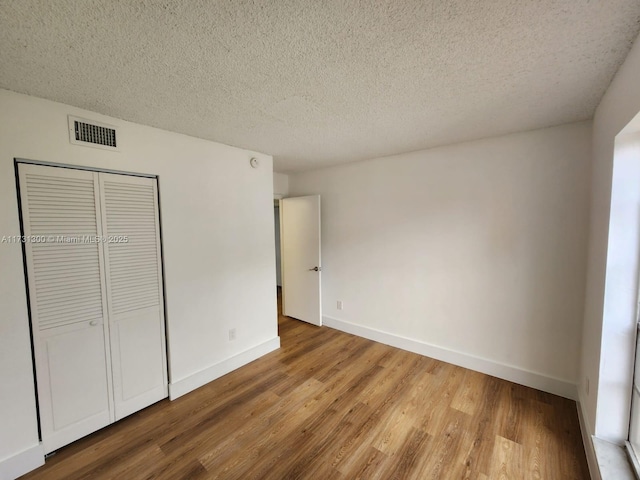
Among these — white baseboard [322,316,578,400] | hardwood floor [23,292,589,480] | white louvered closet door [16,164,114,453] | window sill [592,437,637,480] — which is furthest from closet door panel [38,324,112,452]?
window sill [592,437,637,480]

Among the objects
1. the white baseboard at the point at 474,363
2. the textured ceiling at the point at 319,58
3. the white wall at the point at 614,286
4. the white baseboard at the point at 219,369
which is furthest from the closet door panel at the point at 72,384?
the white wall at the point at 614,286

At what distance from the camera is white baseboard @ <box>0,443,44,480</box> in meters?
1.52

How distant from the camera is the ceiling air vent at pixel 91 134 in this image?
175cm

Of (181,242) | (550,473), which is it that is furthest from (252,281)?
(550,473)

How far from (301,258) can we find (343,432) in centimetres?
237

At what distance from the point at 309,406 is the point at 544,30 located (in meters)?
2.74

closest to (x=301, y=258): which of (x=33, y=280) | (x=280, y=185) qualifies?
(x=280, y=185)

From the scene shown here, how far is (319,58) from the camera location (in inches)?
50.4

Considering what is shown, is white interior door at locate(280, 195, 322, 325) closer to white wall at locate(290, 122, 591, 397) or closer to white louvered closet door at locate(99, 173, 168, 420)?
white wall at locate(290, 122, 591, 397)

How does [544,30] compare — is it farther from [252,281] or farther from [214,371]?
[214,371]

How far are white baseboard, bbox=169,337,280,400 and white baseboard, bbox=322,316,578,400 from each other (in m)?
1.18

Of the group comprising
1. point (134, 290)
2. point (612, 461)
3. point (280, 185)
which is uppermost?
point (280, 185)

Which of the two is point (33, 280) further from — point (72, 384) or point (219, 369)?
point (219, 369)

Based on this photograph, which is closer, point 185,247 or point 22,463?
point 22,463
